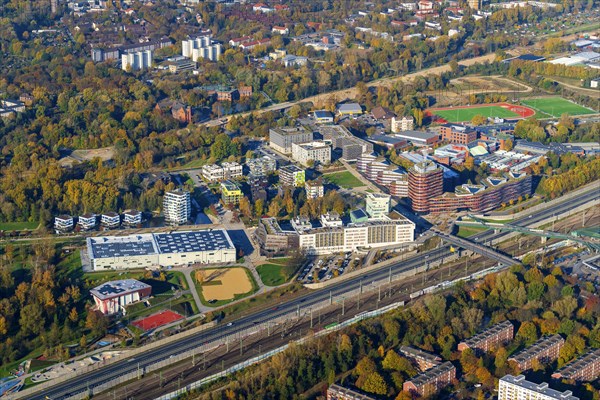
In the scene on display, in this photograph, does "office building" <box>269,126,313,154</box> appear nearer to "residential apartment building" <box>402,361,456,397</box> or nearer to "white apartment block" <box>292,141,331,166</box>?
"white apartment block" <box>292,141,331,166</box>

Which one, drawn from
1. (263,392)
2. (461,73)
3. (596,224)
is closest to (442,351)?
(263,392)

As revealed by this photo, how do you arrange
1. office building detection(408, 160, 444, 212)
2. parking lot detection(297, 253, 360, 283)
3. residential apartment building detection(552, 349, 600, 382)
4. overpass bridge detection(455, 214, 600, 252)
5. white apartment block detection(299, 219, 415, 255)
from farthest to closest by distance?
office building detection(408, 160, 444, 212)
overpass bridge detection(455, 214, 600, 252)
white apartment block detection(299, 219, 415, 255)
parking lot detection(297, 253, 360, 283)
residential apartment building detection(552, 349, 600, 382)

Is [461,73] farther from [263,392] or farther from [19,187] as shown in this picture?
[263,392]

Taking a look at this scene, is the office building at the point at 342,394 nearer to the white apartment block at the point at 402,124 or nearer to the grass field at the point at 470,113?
the white apartment block at the point at 402,124

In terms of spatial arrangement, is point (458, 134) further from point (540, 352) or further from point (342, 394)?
point (342, 394)

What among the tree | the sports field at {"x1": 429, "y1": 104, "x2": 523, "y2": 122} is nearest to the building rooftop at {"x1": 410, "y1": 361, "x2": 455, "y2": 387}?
the tree

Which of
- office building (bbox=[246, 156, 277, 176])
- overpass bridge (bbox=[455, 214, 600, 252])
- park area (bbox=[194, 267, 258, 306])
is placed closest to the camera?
park area (bbox=[194, 267, 258, 306])
